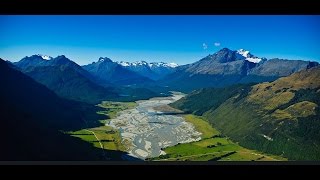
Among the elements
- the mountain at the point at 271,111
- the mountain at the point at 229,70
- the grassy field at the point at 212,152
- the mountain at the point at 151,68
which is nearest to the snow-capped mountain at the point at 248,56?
the mountain at the point at 229,70

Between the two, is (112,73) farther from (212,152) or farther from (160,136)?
(212,152)

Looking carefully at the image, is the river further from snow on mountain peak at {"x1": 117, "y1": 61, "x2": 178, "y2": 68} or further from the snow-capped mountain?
the snow-capped mountain

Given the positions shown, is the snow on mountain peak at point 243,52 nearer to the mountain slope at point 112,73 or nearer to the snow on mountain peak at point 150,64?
the snow on mountain peak at point 150,64

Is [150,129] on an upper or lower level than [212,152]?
upper

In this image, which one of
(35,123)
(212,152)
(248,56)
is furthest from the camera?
(248,56)

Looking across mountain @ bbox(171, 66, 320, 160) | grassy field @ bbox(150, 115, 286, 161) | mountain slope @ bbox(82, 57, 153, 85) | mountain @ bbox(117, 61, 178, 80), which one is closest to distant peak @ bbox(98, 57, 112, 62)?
mountain slope @ bbox(82, 57, 153, 85)

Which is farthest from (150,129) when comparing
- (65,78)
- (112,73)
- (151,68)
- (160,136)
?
(65,78)
